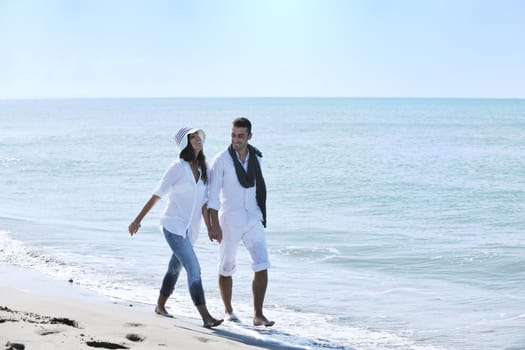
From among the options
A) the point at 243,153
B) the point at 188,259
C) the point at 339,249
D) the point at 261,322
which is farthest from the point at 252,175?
the point at 339,249

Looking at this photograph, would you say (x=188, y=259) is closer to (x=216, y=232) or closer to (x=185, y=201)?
(x=216, y=232)

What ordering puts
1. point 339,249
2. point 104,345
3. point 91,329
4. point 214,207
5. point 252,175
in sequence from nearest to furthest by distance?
1. point 104,345
2. point 91,329
3. point 214,207
4. point 252,175
5. point 339,249

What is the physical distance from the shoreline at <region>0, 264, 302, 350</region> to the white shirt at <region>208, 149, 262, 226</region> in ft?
3.14

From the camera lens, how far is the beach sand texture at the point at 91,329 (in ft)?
18.7

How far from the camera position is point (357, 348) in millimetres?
7199

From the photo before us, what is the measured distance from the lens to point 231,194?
24.4 feet

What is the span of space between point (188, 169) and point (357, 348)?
204cm

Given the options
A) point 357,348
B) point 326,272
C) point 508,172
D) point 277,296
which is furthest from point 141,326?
point 508,172

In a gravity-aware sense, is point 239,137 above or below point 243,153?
above

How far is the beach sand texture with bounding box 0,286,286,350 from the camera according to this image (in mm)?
5715

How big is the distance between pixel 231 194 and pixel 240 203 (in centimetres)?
11

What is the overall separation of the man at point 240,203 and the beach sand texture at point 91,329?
0.66 meters

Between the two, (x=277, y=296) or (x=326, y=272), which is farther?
(x=326, y=272)

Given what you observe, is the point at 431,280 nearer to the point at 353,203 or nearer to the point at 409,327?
the point at 409,327
